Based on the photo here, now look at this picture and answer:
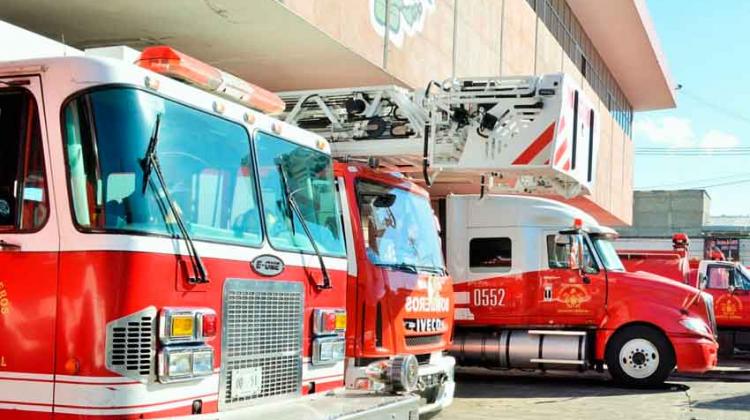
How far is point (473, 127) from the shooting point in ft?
30.1

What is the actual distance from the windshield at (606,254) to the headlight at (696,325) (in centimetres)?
126

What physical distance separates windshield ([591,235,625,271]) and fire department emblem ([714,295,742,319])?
6.13m

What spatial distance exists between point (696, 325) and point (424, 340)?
6.35m

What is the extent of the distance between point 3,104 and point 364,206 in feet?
13.7

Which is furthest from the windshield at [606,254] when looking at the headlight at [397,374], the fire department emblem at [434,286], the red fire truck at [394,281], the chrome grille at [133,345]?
the chrome grille at [133,345]

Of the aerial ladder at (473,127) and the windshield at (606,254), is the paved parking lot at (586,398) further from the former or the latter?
the aerial ladder at (473,127)

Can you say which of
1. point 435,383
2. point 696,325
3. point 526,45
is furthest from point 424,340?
point 526,45

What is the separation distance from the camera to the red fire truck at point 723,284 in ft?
62.8

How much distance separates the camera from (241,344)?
514 centimetres

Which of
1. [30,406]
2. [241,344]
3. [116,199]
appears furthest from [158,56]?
[30,406]

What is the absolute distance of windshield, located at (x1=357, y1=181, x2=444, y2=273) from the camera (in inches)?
328

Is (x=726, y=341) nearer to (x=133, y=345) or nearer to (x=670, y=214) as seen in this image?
(x=133, y=345)

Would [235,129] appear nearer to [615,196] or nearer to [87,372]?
[87,372]

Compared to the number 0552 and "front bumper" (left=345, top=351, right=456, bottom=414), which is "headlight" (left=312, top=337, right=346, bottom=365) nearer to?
"front bumper" (left=345, top=351, right=456, bottom=414)
